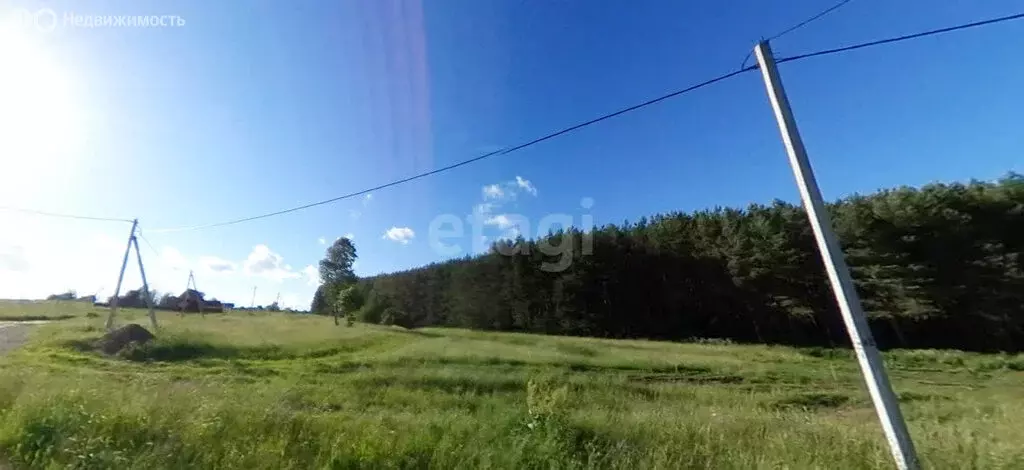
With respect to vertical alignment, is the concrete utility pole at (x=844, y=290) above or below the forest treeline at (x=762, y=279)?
below

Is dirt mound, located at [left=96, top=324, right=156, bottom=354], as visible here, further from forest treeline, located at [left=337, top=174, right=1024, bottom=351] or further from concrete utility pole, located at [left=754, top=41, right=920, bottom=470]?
forest treeline, located at [left=337, top=174, right=1024, bottom=351]

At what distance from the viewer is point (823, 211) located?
4066 mm

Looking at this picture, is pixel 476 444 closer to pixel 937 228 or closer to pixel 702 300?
pixel 937 228

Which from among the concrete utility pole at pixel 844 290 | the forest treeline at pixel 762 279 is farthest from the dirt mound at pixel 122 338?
the forest treeline at pixel 762 279

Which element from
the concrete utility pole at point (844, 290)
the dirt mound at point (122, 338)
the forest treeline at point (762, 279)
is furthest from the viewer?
the forest treeline at point (762, 279)

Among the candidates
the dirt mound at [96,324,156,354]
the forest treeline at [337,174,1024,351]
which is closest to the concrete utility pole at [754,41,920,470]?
the dirt mound at [96,324,156,354]

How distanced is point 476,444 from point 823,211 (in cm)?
406

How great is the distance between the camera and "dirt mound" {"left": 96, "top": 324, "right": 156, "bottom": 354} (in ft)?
69.7

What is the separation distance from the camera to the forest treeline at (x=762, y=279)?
3219 centimetres

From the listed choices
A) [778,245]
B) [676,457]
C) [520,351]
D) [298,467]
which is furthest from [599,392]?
[778,245]

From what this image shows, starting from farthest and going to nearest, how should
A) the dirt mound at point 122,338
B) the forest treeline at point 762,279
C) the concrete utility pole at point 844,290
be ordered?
the forest treeline at point 762,279 → the dirt mound at point 122,338 → the concrete utility pole at point 844,290

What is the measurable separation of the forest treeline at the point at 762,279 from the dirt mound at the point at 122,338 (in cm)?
2914

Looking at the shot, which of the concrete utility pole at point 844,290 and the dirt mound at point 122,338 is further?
the dirt mound at point 122,338

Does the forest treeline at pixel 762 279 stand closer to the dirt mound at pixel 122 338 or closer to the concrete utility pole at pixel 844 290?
the dirt mound at pixel 122 338
